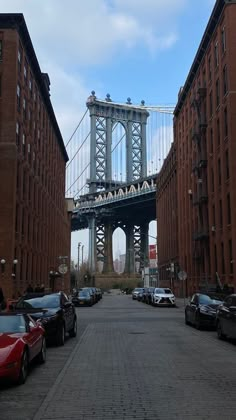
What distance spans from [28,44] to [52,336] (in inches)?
1632

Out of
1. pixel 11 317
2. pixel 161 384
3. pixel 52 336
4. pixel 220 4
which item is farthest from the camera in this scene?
pixel 220 4

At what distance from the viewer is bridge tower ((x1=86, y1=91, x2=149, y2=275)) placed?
400 ft

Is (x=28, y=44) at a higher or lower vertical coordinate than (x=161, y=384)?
higher

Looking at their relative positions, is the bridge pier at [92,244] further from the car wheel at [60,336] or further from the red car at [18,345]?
the red car at [18,345]

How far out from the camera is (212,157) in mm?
49062

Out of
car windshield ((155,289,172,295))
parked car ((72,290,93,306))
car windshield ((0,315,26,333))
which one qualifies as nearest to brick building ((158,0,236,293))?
car windshield ((155,289,172,295))

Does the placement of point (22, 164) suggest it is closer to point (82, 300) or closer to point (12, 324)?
point (82, 300)

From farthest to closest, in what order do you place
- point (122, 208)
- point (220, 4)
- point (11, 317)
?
point (122, 208)
point (220, 4)
point (11, 317)

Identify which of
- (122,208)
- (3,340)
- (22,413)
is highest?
(122,208)

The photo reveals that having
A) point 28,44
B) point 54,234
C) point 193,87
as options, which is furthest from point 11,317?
point 54,234

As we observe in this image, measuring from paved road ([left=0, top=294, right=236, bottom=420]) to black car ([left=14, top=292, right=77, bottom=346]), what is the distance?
1.60ft

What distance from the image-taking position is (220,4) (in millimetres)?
45406

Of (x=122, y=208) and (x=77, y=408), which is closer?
(x=77, y=408)

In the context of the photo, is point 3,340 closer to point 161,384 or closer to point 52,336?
point 161,384
